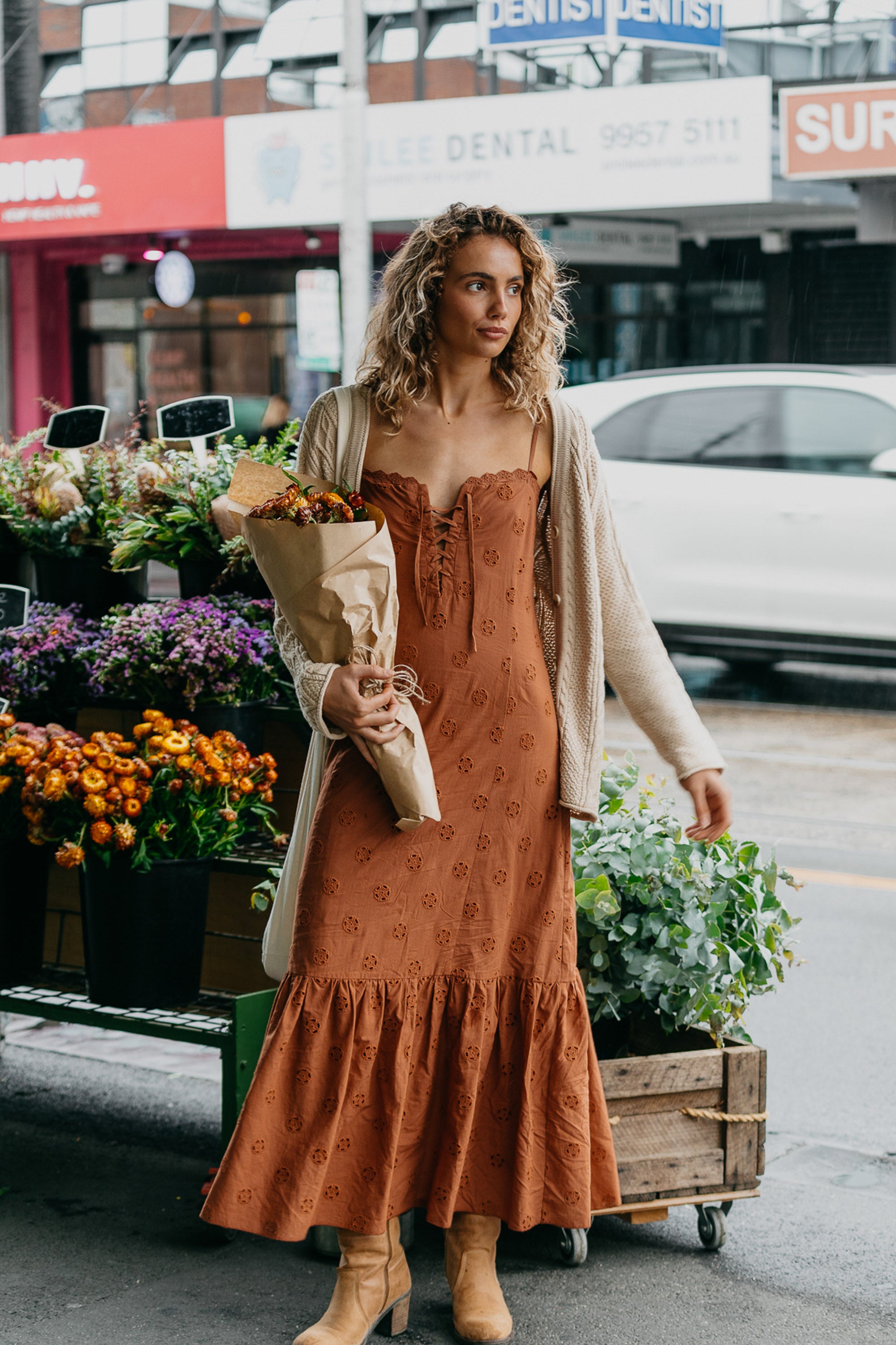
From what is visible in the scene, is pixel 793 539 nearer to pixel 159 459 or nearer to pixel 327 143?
pixel 159 459

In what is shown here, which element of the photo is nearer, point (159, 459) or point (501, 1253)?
point (501, 1253)

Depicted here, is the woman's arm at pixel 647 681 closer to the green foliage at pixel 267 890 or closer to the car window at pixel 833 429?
the green foliage at pixel 267 890

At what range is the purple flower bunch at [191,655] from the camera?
141 inches

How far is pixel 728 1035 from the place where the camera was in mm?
3361

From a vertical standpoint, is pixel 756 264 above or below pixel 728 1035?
above

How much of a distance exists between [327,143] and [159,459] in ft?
39.4

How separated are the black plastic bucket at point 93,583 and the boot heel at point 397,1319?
194cm

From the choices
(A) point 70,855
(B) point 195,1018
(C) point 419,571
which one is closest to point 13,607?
(A) point 70,855

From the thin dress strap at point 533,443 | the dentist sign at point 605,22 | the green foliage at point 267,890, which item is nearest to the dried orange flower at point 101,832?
the green foliage at point 267,890

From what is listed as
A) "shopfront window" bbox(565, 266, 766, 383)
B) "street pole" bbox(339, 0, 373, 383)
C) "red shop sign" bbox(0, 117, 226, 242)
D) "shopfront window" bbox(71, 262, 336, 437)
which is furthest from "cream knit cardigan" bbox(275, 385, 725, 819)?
"shopfront window" bbox(71, 262, 336, 437)

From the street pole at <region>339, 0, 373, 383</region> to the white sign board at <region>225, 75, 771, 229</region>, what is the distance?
0.82 m

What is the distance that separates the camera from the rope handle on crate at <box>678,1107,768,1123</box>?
3186 mm

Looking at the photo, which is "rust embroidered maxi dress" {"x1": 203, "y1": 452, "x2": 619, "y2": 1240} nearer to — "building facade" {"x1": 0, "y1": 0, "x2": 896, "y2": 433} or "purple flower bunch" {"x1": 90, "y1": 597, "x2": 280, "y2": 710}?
"purple flower bunch" {"x1": 90, "y1": 597, "x2": 280, "y2": 710}

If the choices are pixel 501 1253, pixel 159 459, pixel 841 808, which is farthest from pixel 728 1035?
pixel 841 808
